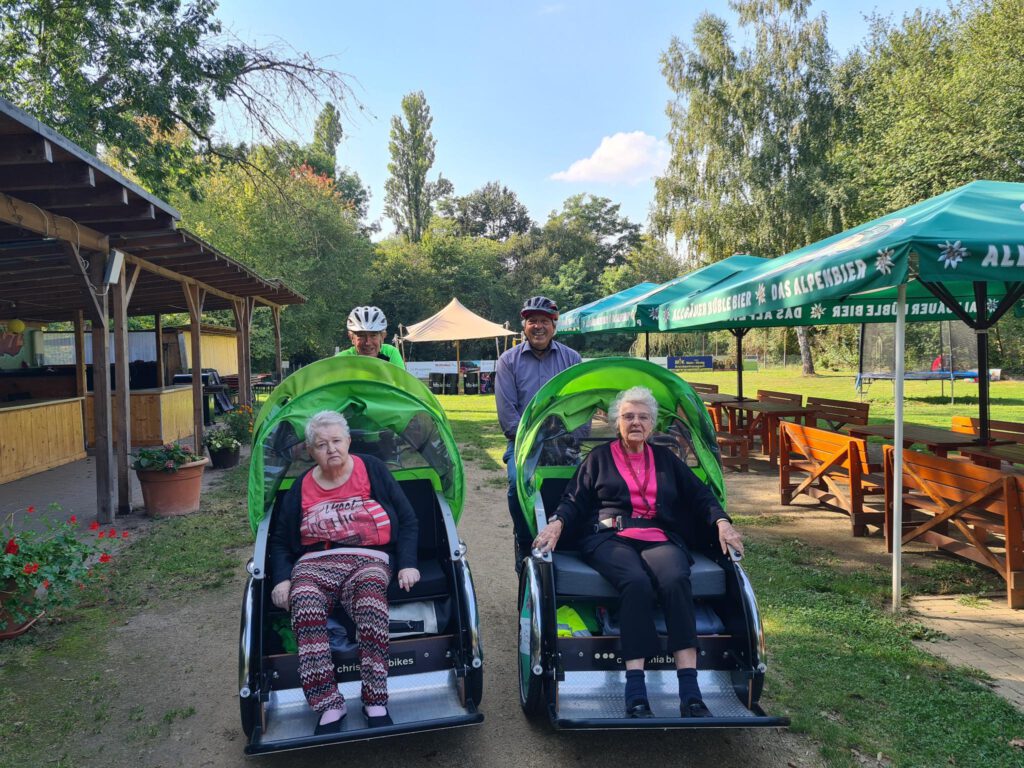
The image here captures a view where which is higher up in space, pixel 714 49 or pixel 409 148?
pixel 409 148

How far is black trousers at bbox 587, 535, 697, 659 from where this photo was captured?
282 cm

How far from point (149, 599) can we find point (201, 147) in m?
11.4

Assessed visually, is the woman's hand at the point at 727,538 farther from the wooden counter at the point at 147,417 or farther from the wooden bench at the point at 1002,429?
the wooden counter at the point at 147,417

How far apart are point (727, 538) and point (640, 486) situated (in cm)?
49

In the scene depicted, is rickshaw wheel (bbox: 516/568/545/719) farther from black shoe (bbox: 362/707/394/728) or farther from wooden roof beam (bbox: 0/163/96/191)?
wooden roof beam (bbox: 0/163/96/191)

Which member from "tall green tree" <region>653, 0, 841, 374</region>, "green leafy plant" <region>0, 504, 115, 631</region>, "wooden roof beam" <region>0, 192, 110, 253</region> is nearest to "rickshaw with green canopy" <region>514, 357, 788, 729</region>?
"green leafy plant" <region>0, 504, 115, 631</region>

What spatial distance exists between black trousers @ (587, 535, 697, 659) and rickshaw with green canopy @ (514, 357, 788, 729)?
0.10 metres

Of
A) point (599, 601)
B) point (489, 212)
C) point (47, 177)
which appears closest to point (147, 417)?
point (47, 177)

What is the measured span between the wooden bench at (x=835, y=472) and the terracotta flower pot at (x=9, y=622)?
604cm

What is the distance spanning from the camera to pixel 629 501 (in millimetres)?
3324

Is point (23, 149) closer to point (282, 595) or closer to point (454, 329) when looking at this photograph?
point (282, 595)

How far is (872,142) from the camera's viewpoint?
63.4 feet

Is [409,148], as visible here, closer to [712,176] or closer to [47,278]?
[712,176]

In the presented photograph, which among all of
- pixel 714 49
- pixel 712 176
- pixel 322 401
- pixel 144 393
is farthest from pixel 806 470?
pixel 714 49
